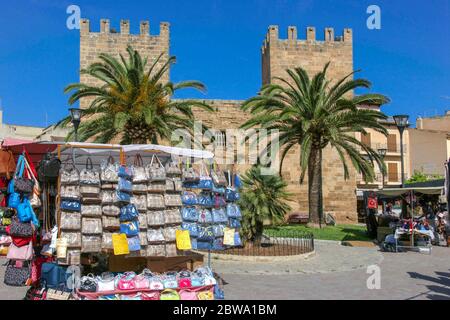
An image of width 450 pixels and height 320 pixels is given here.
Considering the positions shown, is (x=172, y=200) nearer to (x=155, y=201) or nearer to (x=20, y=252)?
(x=155, y=201)

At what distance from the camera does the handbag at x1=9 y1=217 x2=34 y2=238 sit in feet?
20.6

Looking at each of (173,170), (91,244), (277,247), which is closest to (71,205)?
(91,244)

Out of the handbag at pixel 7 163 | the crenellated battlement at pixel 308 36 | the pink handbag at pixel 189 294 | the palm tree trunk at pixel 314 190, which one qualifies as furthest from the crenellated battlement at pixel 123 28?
the pink handbag at pixel 189 294

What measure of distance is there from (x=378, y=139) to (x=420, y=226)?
1171 inches

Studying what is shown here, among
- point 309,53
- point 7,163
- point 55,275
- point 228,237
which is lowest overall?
point 55,275

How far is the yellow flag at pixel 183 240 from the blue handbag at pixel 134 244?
0.56m

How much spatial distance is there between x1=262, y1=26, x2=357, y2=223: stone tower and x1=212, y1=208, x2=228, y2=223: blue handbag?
20.2 meters

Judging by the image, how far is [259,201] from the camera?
39.8ft

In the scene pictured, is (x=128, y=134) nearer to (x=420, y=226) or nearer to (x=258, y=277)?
(x=258, y=277)

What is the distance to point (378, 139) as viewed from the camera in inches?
1672

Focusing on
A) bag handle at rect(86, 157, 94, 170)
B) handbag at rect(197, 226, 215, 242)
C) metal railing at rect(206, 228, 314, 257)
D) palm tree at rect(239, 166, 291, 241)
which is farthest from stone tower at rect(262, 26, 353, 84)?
handbag at rect(197, 226, 215, 242)

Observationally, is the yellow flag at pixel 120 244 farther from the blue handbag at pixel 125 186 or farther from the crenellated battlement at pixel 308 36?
the crenellated battlement at pixel 308 36

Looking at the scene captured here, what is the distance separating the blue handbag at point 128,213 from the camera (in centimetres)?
618

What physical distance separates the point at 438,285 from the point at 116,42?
71.5ft
